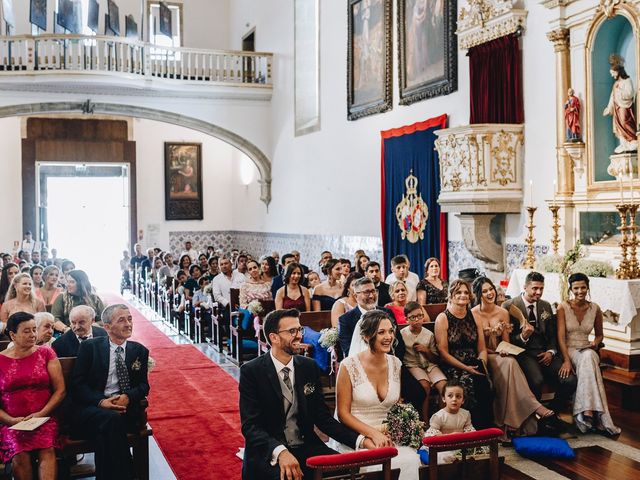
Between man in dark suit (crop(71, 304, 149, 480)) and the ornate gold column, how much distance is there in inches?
224

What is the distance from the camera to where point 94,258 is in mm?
22953

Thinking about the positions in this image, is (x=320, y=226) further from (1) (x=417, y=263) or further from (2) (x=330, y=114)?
(1) (x=417, y=263)

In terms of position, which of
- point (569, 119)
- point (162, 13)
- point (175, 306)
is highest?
point (162, 13)

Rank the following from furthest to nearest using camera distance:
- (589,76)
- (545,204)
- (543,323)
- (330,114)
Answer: (330,114) < (545,204) < (589,76) < (543,323)

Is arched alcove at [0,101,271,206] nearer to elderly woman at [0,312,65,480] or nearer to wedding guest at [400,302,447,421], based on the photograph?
wedding guest at [400,302,447,421]

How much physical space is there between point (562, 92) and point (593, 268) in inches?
93.1

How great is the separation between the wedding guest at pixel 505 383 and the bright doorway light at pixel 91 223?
56.6 feet

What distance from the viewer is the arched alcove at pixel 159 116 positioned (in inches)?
661

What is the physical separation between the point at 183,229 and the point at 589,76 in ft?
51.8

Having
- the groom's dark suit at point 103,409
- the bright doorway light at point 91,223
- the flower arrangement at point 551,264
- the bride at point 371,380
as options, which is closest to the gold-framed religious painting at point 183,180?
the bright doorway light at point 91,223

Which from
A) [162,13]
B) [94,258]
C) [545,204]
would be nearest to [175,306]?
[545,204]

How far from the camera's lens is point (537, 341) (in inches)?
260

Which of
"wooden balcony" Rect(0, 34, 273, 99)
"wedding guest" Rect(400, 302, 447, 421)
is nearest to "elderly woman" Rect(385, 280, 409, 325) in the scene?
"wedding guest" Rect(400, 302, 447, 421)

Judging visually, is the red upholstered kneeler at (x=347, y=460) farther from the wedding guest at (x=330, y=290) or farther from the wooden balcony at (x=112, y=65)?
the wooden balcony at (x=112, y=65)
